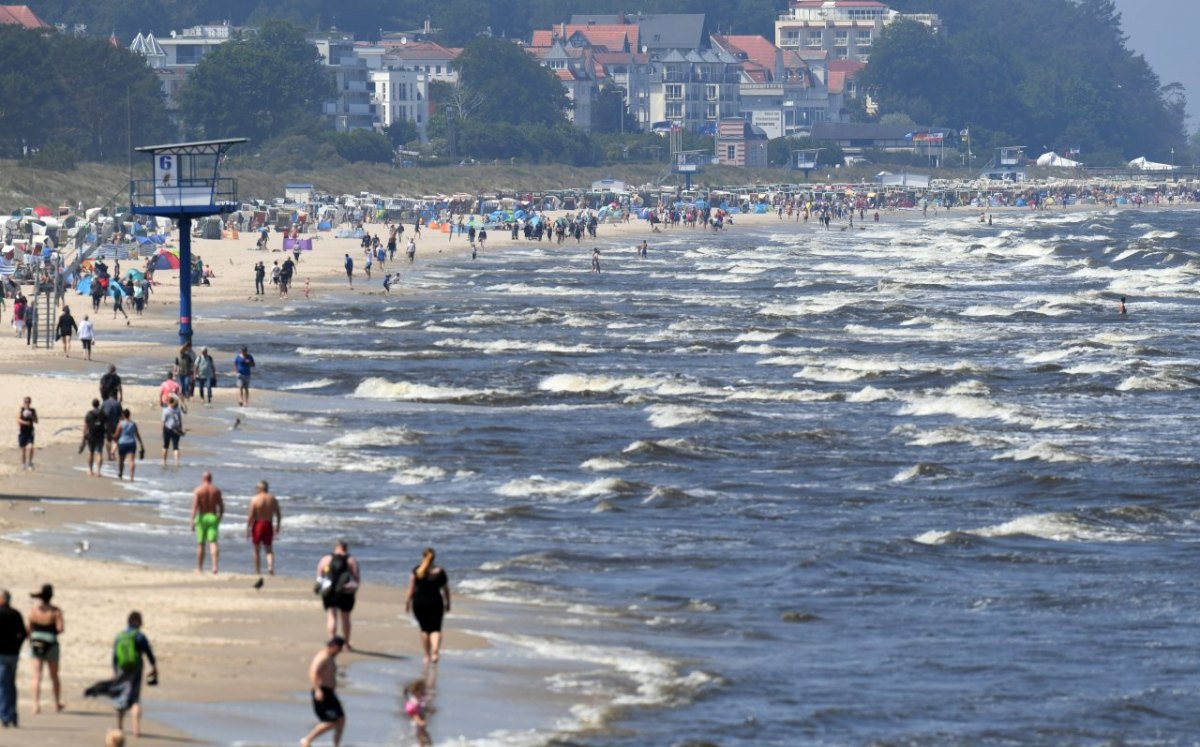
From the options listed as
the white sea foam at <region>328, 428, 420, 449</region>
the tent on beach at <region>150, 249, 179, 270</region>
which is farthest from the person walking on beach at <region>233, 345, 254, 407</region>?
the tent on beach at <region>150, 249, 179, 270</region>

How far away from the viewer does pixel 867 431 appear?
43.2 meters

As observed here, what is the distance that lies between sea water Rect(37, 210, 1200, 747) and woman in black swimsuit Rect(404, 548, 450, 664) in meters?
0.84

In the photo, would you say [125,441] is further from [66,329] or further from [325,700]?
[66,329]

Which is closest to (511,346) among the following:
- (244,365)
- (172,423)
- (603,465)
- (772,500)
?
(244,365)

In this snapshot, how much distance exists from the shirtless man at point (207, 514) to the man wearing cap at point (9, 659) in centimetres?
711

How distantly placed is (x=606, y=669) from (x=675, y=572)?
5648mm

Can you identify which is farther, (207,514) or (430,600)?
(207,514)

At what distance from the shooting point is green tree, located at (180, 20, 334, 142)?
16600 centimetres

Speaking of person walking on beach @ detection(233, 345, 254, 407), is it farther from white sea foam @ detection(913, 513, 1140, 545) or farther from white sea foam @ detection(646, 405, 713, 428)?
white sea foam @ detection(913, 513, 1140, 545)

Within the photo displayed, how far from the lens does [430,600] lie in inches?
885

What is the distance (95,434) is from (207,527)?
6.93m

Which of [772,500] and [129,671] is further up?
[129,671]

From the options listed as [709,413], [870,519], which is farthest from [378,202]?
[870,519]

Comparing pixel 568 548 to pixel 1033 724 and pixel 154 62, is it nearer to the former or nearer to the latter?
pixel 1033 724
